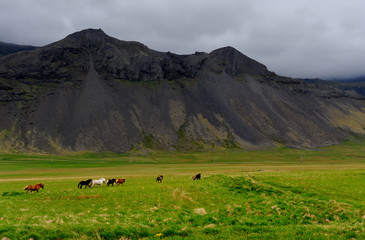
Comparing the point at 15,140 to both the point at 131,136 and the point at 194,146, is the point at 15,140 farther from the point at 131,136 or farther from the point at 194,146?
the point at 194,146

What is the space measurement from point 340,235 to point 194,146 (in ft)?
550

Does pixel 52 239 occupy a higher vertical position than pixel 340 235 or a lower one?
lower

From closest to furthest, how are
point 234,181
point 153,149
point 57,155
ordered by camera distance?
point 234,181, point 57,155, point 153,149

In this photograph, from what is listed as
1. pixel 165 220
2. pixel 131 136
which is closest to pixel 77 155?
pixel 131 136

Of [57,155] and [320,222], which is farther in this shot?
[57,155]

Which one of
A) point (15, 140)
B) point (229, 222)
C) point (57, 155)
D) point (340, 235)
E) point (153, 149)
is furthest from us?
point (153, 149)

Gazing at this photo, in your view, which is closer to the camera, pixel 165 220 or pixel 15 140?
pixel 165 220

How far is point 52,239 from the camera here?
14812 mm

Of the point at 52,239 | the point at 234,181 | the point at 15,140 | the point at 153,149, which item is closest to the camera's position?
the point at 52,239

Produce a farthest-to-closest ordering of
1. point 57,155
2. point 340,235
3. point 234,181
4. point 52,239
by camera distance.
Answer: point 57,155, point 234,181, point 52,239, point 340,235

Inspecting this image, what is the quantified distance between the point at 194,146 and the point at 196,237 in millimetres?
166962

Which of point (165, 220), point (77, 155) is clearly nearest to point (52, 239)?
point (165, 220)

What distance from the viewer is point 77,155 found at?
152750 millimetres

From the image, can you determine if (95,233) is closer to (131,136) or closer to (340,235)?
(340,235)
